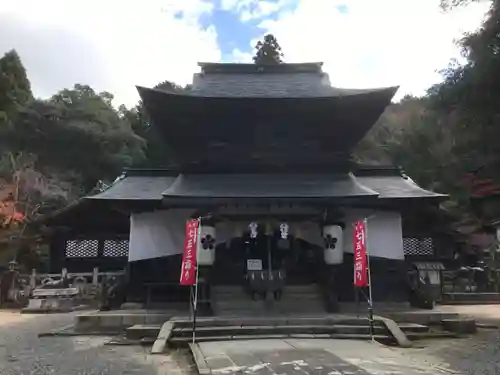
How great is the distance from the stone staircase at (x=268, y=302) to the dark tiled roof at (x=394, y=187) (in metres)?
3.64

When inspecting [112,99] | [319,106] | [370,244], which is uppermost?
[112,99]

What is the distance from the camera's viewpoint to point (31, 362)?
26.1 feet

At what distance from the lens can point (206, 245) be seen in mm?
12281

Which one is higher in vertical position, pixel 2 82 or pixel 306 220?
pixel 2 82

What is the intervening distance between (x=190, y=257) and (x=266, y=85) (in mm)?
8772

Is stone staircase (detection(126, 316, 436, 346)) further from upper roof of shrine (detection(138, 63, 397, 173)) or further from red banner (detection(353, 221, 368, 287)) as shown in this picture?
upper roof of shrine (detection(138, 63, 397, 173))

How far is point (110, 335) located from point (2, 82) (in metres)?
35.5

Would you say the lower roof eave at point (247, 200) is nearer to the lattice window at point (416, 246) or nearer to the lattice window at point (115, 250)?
the lattice window at point (416, 246)

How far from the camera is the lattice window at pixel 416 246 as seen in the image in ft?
56.6

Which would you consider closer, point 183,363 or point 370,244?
point 183,363

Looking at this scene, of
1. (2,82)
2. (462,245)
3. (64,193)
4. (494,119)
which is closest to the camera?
(494,119)

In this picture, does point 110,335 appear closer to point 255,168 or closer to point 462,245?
point 255,168

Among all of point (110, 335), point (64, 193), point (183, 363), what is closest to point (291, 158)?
point (110, 335)

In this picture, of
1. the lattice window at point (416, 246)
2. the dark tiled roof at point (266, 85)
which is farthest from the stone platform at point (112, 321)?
the lattice window at point (416, 246)
